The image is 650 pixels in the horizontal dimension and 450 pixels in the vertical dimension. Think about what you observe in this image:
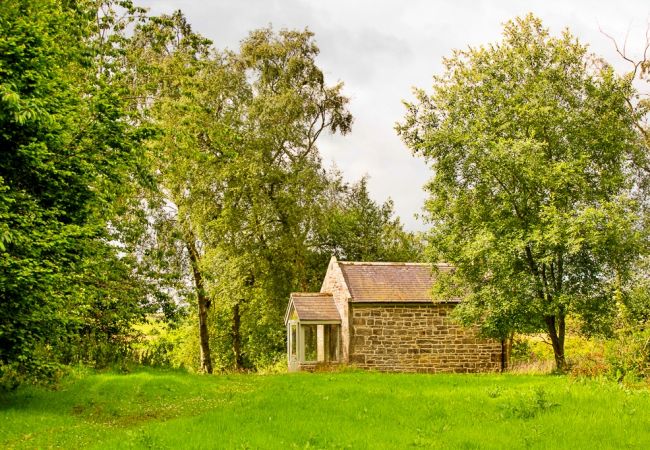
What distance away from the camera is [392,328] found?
33.9 m

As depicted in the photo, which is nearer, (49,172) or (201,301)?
(49,172)

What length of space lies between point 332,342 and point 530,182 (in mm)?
14740

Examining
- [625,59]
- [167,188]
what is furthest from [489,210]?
[167,188]

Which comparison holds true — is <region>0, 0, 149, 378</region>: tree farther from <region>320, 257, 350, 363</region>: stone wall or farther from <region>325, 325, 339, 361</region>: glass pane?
<region>325, 325, 339, 361</region>: glass pane

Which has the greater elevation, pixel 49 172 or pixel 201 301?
pixel 49 172

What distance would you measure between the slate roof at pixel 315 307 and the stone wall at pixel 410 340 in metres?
1.91

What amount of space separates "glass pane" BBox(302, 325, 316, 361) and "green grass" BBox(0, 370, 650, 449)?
18143 mm

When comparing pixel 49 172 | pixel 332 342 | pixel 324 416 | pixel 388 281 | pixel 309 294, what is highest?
pixel 49 172

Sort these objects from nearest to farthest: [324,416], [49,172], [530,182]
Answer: [324,416]
[49,172]
[530,182]

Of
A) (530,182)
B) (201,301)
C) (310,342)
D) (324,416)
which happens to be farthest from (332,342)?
(324,416)

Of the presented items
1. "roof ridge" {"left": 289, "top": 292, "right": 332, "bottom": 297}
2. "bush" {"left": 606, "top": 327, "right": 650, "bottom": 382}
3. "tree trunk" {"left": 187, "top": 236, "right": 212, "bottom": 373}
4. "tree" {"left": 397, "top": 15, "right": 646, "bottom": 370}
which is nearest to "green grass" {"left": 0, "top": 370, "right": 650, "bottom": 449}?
"bush" {"left": 606, "top": 327, "right": 650, "bottom": 382}

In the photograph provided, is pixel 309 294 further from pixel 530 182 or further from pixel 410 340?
pixel 530 182

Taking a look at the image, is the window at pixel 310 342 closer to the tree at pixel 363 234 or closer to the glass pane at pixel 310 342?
the glass pane at pixel 310 342

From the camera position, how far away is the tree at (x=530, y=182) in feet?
86.2
